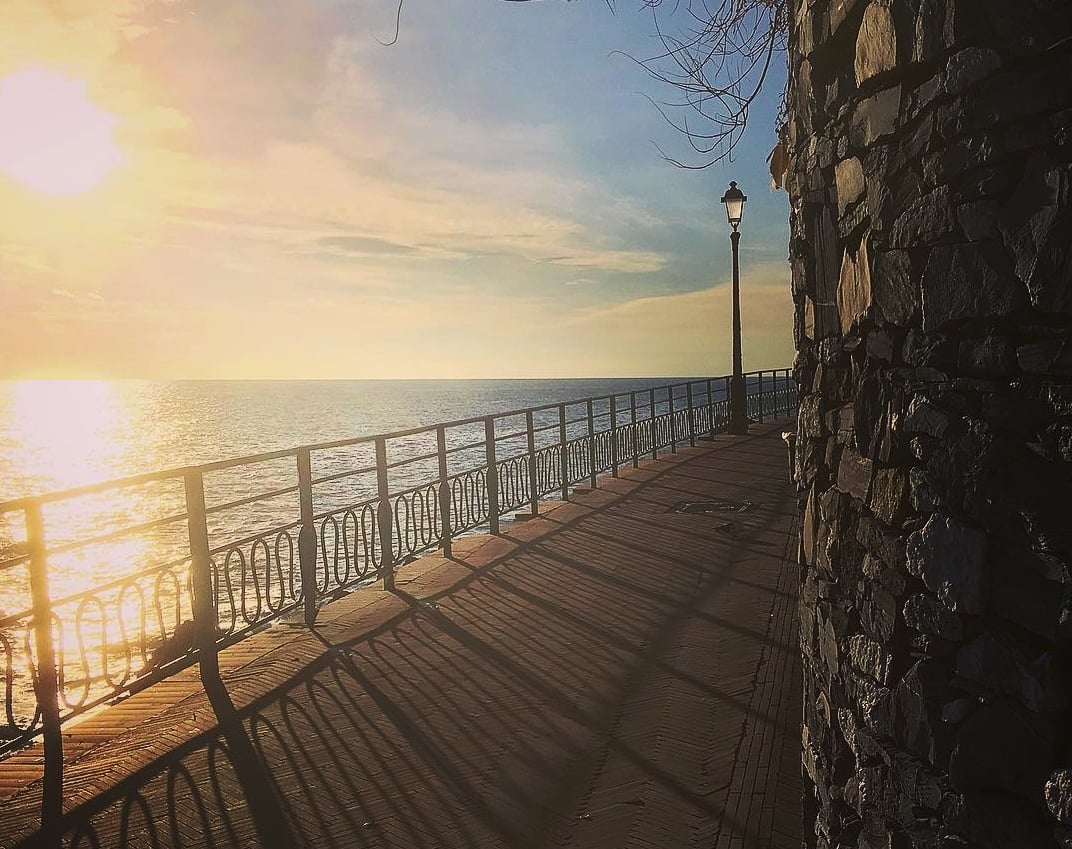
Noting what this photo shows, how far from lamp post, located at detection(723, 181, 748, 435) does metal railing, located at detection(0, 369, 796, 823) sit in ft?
1.69

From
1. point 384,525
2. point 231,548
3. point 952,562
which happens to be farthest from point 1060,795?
point 384,525

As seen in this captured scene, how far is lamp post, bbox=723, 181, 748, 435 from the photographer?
19125mm

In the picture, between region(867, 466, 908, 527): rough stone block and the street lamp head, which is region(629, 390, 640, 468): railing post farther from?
region(867, 466, 908, 527): rough stone block

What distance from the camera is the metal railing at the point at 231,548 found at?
5.58m

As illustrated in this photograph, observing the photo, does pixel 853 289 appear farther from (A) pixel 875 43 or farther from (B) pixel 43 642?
(B) pixel 43 642

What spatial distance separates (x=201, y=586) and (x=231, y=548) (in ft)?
2.34

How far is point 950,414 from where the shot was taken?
2.11m

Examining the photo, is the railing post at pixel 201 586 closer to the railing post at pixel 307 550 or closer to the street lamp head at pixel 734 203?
the railing post at pixel 307 550

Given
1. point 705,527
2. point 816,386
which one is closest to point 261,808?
point 816,386

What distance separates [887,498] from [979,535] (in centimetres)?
38

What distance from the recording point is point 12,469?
67.8 m

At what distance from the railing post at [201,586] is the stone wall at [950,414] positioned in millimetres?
4942

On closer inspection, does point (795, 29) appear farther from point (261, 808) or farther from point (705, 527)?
point (705, 527)

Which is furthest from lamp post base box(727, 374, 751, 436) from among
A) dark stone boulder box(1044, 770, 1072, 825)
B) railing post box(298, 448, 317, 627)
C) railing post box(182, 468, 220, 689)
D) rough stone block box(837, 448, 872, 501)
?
dark stone boulder box(1044, 770, 1072, 825)
